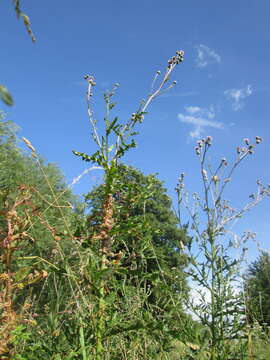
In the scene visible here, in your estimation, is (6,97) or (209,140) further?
(209,140)

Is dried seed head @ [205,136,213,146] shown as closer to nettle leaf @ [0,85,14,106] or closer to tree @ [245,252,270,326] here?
tree @ [245,252,270,326]

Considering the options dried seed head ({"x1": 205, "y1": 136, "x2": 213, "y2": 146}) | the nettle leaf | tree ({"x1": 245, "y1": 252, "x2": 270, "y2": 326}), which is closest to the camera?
the nettle leaf

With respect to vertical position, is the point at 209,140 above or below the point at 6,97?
above

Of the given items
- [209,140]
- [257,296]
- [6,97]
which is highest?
[209,140]

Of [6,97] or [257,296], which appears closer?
[6,97]

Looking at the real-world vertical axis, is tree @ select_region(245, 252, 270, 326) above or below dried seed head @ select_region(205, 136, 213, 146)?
below

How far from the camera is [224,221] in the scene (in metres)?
3.19

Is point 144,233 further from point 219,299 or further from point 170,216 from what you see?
point 170,216

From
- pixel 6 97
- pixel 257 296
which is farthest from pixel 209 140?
pixel 6 97

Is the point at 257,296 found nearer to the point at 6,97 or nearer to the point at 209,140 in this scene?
the point at 209,140

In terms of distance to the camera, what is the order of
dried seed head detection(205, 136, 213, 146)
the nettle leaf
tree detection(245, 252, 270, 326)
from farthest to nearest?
dried seed head detection(205, 136, 213, 146)
tree detection(245, 252, 270, 326)
the nettle leaf

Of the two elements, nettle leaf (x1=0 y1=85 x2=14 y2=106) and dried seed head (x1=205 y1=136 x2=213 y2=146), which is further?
dried seed head (x1=205 y1=136 x2=213 y2=146)

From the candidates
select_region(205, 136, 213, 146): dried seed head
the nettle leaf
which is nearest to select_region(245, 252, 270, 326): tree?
select_region(205, 136, 213, 146): dried seed head

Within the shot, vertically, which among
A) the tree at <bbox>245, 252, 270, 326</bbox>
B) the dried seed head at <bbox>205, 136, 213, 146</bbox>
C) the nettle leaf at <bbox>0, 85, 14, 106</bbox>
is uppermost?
the dried seed head at <bbox>205, 136, 213, 146</bbox>
